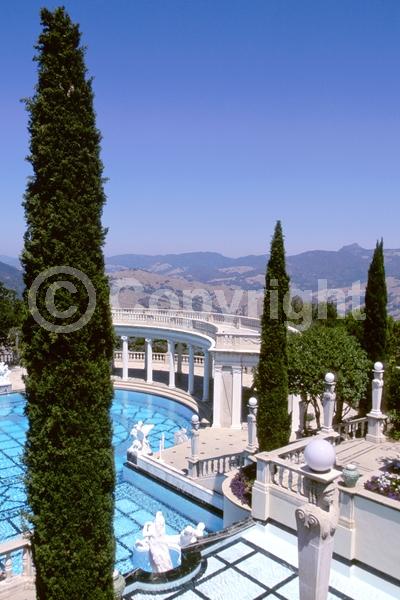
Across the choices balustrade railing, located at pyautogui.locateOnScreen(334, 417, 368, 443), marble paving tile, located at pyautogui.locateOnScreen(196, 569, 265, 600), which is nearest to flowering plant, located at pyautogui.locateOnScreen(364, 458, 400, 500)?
marble paving tile, located at pyautogui.locateOnScreen(196, 569, 265, 600)

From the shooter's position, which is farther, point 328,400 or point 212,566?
point 328,400

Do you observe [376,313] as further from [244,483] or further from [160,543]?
[160,543]

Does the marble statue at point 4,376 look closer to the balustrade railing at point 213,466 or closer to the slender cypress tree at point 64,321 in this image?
the balustrade railing at point 213,466

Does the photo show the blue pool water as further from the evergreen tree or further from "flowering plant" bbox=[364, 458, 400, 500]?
the evergreen tree

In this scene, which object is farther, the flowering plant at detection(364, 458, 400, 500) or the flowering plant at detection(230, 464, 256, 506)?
the flowering plant at detection(230, 464, 256, 506)

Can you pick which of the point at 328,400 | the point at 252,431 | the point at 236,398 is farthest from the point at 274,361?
the point at 236,398

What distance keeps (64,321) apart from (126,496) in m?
13.2

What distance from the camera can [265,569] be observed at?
33.3 feet

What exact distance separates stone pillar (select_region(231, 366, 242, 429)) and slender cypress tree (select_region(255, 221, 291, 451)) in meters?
11.2

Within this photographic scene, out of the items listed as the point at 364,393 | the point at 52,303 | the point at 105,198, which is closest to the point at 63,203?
the point at 105,198

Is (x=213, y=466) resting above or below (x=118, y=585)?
below

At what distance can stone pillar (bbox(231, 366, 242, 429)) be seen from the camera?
2645 cm

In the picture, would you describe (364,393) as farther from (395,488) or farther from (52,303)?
(52,303)

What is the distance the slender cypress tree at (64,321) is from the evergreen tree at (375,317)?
50.1 ft
